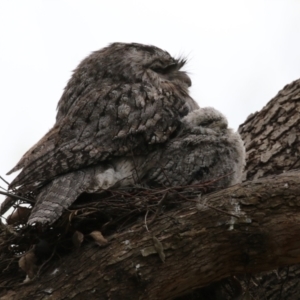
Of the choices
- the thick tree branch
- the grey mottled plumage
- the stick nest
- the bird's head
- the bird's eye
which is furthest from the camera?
the bird's eye

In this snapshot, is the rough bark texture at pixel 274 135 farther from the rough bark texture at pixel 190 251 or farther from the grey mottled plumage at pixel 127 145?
the rough bark texture at pixel 190 251

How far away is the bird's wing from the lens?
3639 mm

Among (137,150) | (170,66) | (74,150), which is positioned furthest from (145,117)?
(170,66)

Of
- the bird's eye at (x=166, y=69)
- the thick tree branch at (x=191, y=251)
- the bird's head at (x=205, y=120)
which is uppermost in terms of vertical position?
the bird's eye at (x=166, y=69)

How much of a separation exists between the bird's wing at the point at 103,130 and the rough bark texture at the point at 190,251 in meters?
0.55

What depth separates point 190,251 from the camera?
10.2 feet

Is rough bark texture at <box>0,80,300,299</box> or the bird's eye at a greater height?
the bird's eye

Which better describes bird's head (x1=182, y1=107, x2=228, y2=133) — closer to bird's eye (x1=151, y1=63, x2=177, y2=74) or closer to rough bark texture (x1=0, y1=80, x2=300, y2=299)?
bird's eye (x1=151, y1=63, x2=177, y2=74)

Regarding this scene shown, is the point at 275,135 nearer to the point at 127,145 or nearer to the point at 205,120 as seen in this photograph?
the point at 205,120

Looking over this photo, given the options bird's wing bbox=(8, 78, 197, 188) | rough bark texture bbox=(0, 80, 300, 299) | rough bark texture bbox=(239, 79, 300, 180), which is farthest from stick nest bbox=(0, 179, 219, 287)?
rough bark texture bbox=(239, 79, 300, 180)

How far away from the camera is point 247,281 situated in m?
3.50

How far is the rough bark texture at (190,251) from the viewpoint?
10.1 ft

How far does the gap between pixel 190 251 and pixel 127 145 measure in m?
0.85

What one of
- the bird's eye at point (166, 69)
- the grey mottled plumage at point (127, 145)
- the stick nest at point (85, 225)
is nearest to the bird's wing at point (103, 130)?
the grey mottled plumage at point (127, 145)
